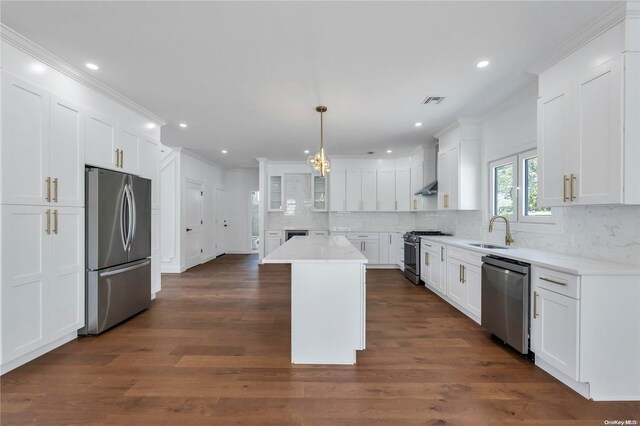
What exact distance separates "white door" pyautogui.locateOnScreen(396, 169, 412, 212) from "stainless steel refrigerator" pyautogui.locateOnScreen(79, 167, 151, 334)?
5.01 meters

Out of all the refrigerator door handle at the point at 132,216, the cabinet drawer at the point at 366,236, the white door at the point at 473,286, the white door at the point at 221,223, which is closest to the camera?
the white door at the point at 473,286

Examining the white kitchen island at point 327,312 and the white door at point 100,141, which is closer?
the white kitchen island at point 327,312

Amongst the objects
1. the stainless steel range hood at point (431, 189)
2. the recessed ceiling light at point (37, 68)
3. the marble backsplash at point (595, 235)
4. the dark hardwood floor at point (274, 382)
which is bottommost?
the dark hardwood floor at point (274, 382)

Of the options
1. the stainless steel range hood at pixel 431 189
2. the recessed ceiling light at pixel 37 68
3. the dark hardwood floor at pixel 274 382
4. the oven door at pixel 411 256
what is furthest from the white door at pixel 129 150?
the stainless steel range hood at pixel 431 189

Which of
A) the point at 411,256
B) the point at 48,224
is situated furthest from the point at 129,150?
the point at 411,256

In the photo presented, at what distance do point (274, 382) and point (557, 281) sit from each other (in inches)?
88.7

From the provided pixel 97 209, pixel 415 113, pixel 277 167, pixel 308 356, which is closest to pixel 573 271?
pixel 308 356

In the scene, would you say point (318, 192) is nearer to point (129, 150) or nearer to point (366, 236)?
point (366, 236)

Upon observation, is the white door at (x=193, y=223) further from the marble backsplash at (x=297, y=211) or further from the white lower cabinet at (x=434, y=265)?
the white lower cabinet at (x=434, y=265)

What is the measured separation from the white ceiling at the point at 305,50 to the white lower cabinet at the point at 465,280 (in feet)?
6.24

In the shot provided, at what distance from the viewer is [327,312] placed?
2.39 m

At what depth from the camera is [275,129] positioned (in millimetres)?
4559

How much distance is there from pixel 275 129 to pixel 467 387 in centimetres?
404

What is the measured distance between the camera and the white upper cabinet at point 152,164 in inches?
148
